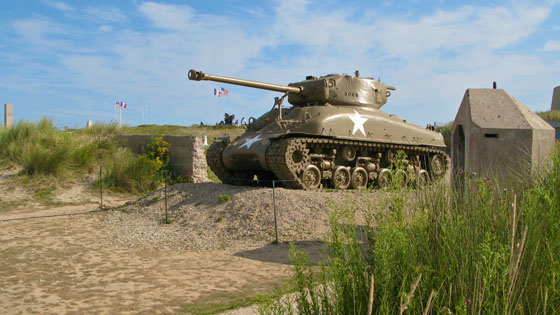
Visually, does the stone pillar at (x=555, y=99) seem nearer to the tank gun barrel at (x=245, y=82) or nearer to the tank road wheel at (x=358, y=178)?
the tank road wheel at (x=358, y=178)

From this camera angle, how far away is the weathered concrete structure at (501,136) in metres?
6.39

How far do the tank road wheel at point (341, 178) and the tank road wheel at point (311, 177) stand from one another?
54 centimetres

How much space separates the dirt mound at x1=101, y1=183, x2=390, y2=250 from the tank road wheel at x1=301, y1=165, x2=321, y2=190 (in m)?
0.87

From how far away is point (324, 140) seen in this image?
12391 mm

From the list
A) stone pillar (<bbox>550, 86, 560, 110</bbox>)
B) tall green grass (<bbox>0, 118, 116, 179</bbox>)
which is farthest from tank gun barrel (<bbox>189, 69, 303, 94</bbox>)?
stone pillar (<bbox>550, 86, 560, 110</bbox>)

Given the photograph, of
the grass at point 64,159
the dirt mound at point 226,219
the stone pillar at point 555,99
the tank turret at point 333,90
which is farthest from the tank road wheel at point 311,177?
the stone pillar at point 555,99

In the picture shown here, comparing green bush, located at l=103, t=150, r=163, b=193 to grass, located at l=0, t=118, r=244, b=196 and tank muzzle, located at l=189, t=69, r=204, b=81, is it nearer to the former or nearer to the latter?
grass, located at l=0, t=118, r=244, b=196

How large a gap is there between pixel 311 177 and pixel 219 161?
9.98 ft

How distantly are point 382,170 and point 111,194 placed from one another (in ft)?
28.3

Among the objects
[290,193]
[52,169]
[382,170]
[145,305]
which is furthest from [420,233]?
[52,169]

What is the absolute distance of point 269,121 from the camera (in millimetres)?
14273

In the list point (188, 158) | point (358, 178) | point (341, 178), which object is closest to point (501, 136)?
point (341, 178)

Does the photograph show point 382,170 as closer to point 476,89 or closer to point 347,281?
point 476,89

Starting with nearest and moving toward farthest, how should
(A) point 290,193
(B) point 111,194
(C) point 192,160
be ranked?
1. (A) point 290,193
2. (B) point 111,194
3. (C) point 192,160
